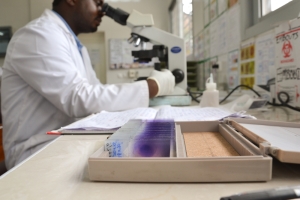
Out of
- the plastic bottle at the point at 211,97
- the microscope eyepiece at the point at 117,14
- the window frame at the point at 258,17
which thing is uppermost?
the microscope eyepiece at the point at 117,14

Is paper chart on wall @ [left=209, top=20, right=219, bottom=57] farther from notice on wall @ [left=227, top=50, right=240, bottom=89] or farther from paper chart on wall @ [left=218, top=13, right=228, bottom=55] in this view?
notice on wall @ [left=227, top=50, right=240, bottom=89]

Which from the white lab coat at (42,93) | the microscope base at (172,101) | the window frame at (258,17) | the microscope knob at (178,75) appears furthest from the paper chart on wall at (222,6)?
the white lab coat at (42,93)

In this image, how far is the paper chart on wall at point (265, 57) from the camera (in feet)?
3.44

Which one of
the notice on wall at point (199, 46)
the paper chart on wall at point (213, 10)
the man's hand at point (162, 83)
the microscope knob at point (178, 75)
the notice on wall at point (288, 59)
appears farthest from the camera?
the notice on wall at point (199, 46)

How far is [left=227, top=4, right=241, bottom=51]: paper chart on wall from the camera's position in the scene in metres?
1.38

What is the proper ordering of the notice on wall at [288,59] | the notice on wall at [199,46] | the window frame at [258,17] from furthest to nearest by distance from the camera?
the notice on wall at [199,46], the window frame at [258,17], the notice on wall at [288,59]

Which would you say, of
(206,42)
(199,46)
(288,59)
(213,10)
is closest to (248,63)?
(288,59)

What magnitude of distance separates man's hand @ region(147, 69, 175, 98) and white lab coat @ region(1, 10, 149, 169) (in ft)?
0.22

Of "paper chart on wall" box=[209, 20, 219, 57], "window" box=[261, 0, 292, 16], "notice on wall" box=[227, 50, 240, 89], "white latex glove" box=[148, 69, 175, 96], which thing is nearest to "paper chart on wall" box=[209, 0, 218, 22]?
"paper chart on wall" box=[209, 20, 219, 57]

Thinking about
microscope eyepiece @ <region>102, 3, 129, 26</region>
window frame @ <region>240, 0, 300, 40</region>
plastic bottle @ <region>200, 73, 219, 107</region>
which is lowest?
plastic bottle @ <region>200, 73, 219, 107</region>

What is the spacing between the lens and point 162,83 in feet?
3.52

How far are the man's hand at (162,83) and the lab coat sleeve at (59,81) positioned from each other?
72 mm

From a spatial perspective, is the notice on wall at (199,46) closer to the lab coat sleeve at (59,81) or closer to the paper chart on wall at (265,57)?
the paper chart on wall at (265,57)

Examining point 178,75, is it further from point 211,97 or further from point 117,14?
point 117,14
